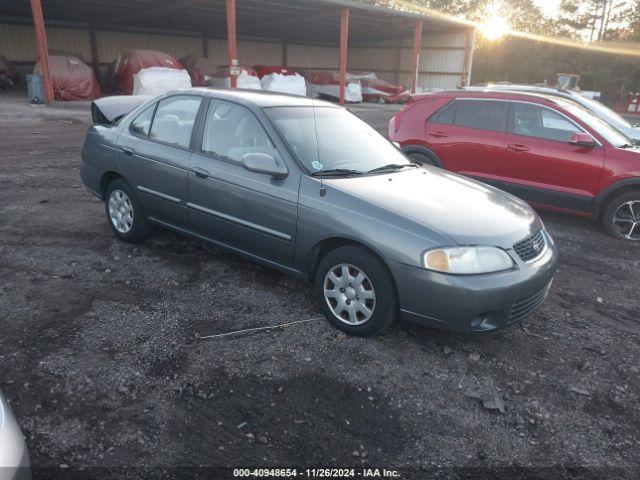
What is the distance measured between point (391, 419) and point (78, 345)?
7.09ft

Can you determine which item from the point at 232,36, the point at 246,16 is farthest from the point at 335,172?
the point at 246,16

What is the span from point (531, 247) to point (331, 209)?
58.8 inches

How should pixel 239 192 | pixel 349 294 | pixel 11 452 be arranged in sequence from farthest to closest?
pixel 239 192 < pixel 349 294 < pixel 11 452

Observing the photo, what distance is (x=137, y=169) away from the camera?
492 cm

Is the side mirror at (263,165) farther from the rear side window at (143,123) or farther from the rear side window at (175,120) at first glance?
the rear side window at (143,123)

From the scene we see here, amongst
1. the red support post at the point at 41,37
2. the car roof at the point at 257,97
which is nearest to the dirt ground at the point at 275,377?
the car roof at the point at 257,97

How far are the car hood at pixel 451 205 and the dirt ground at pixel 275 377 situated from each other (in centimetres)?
86

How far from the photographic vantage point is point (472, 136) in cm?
721

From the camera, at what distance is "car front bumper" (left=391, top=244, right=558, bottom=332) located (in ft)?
10.7

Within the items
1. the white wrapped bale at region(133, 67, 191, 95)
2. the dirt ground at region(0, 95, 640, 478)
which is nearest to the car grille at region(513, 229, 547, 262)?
the dirt ground at region(0, 95, 640, 478)

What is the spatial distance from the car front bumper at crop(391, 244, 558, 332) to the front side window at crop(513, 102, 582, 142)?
384 centimetres

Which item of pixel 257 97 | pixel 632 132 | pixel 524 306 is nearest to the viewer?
pixel 524 306

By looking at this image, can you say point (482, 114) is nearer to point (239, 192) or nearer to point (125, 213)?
point (239, 192)

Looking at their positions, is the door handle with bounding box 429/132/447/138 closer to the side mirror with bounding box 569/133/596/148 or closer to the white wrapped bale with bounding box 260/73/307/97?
the side mirror with bounding box 569/133/596/148
